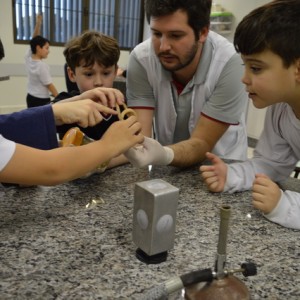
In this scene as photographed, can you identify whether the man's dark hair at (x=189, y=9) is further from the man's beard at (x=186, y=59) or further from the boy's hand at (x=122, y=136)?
the boy's hand at (x=122, y=136)

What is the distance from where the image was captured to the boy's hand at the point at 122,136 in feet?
2.66

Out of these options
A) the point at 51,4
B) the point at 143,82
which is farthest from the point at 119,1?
the point at 143,82

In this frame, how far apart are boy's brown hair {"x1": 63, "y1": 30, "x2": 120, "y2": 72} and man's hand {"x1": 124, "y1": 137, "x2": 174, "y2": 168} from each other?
545 millimetres

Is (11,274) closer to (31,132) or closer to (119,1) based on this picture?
(31,132)

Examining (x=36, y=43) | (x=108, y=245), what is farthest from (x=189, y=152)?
(x=36, y=43)

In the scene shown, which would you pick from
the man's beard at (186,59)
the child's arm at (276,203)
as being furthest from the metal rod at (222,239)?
the man's beard at (186,59)

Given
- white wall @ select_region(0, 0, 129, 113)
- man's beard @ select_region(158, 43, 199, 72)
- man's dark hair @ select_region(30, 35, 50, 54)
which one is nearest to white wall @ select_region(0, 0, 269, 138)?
white wall @ select_region(0, 0, 129, 113)

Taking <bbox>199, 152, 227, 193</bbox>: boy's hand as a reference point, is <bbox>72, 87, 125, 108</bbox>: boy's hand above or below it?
above

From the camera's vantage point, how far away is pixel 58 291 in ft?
1.71

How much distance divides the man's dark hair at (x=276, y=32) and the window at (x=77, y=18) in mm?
4738

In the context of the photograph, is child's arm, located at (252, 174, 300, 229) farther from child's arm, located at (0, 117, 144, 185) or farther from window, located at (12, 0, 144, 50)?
window, located at (12, 0, 144, 50)

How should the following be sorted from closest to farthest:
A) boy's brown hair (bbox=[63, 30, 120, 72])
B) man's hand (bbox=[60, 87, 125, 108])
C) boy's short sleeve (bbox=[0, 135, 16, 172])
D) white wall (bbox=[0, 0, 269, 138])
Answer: boy's short sleeve (bbox=[0, 135, 16, 172]) → man's hand (bbox=[60, 87, 125, 108]) → boy's brown hair (bbox=[63, 30, 120, 72]) → white wall (bbox=[0, 0, 269, 138])

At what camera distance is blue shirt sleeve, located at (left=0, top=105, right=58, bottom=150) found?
827 mm

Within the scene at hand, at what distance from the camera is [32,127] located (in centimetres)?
84
